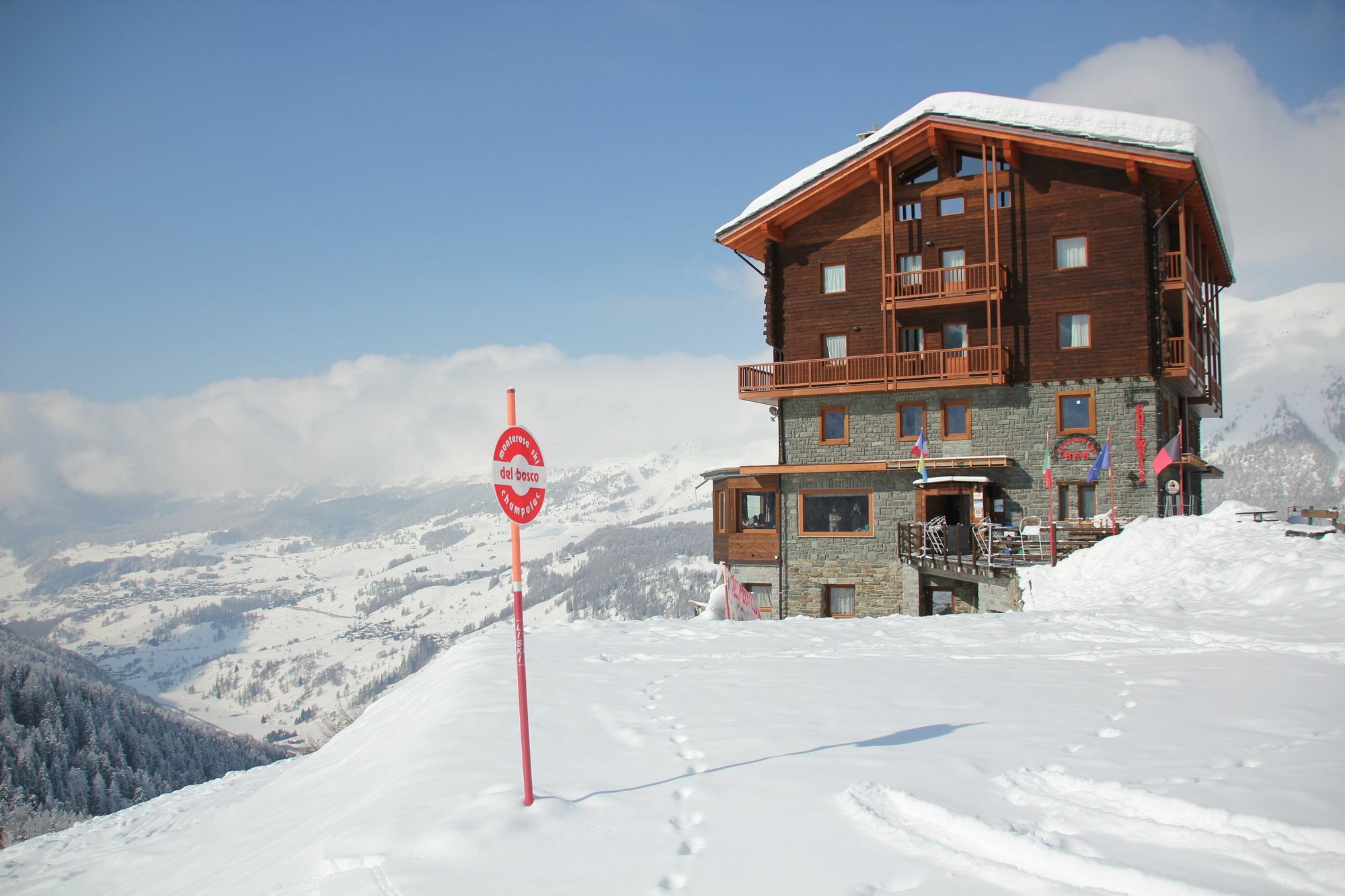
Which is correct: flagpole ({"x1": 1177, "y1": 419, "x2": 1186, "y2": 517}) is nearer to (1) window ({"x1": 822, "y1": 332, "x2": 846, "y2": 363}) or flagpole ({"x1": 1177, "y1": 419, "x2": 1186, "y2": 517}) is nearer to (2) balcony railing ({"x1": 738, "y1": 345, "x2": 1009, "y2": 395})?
(2) balcony railing ({"x1": 738, "y1": 345, "x2": 1009, "y2": 395})

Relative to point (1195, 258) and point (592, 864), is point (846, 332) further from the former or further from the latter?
point (592, 864)

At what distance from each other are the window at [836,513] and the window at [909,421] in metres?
2.20

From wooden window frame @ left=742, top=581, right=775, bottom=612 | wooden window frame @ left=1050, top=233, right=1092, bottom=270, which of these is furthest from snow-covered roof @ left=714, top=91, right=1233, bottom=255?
wooden window frame @ left=742, top=581, right=775, bottom=612

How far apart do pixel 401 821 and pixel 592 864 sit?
1.52 metres

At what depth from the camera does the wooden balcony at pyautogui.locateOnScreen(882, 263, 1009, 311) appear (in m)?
28.8

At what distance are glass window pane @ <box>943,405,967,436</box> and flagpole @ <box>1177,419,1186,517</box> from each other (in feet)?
20.2

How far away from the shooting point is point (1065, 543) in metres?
23.7

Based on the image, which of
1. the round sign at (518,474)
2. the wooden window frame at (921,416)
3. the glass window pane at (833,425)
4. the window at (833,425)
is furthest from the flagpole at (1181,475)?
the round sign at (518,474)

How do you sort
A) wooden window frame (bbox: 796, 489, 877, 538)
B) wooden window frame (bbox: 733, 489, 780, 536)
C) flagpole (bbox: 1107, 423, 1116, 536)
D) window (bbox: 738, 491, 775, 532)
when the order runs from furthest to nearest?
window (bbox: 738, 491, 775, 532) → wooden window frame (bbox: 733, 489, 780, 536) → wooden window frame (bbox: 796, 489, 877, 538) → flagpole (bbox: 1107, 423, 1116, 536)

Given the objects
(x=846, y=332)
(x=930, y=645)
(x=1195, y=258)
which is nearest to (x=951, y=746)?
(x=930, y=645)

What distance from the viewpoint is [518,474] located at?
7.11 m

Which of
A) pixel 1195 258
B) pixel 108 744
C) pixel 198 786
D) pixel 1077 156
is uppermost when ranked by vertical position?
pixel 1077 156

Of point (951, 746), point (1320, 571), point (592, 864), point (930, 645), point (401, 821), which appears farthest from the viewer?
point (1320, 571)

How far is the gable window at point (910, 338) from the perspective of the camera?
101 feet
